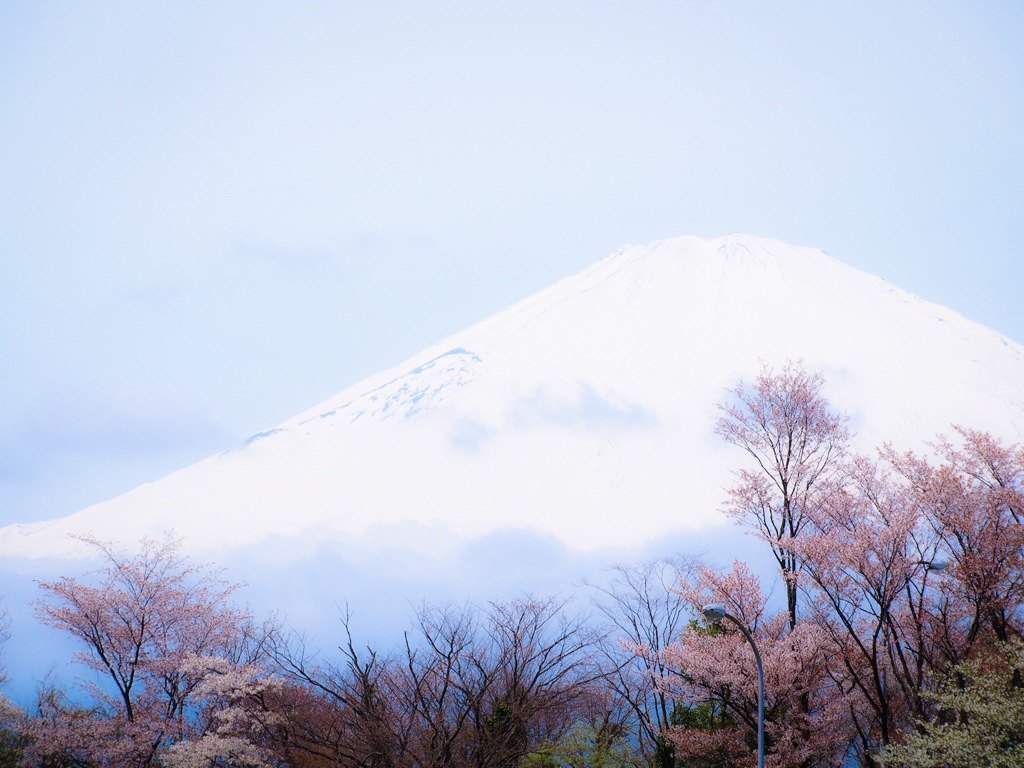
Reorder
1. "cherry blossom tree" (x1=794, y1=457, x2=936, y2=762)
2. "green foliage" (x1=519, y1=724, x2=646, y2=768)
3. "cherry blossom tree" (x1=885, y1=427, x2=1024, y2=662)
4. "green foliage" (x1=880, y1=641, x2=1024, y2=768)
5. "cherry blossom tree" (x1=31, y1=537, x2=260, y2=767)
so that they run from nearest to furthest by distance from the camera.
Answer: "green foliage" (x1=880, y1=641, x2=1024, y2=768) → "cherry blossom tree" (x1=885, y1=427, x2=1024, y2=662) → "cherry blossom tree" (x1=794, y1=457, x2=936, y2=762) → "cherry blossom tree" (x1=31, y1=537, x2=260, y2=767) → "green foliage" (x1=519, y1=724, x2=646, y2=768)

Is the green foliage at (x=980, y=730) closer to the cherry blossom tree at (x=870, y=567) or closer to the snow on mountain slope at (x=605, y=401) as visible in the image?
the cherry blossom tree at (x=870, y=567)

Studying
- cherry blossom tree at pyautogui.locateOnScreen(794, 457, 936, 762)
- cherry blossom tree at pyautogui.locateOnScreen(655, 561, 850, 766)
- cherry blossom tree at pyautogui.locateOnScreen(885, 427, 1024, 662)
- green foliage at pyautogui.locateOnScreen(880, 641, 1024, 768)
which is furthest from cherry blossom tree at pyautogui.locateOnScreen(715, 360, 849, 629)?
green foliage at pyautogui.locateOnScreen(880, 641, 1024, 768)

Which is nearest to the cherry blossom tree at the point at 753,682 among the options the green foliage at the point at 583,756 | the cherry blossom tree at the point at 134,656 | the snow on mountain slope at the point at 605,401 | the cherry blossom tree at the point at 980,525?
the green foliage at the point at 583,756

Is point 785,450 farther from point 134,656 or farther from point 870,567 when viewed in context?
point 134,656

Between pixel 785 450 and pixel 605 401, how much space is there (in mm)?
56461

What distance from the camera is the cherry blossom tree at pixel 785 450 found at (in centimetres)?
2070

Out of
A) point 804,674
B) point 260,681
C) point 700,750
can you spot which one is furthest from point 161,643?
point 804,674

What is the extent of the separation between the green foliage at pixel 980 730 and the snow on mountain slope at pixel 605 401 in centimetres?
5645

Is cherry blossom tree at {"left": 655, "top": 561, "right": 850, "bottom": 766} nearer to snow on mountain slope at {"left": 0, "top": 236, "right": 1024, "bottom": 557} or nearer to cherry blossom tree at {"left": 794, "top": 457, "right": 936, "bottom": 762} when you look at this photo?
cherry blossom tree at {"left": 794, "top": 457, "right": 936, "bottom": 762}

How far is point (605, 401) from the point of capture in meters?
78.0

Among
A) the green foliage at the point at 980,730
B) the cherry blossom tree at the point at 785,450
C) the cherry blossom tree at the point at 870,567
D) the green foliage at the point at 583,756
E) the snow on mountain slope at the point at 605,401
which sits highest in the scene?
the snow on mountain slope at the point at 605,401

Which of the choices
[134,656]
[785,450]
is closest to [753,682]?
[785,450]

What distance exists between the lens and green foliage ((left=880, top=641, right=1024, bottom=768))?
12.8 metres

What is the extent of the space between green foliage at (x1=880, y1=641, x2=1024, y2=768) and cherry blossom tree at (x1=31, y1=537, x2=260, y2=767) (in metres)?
15.4
